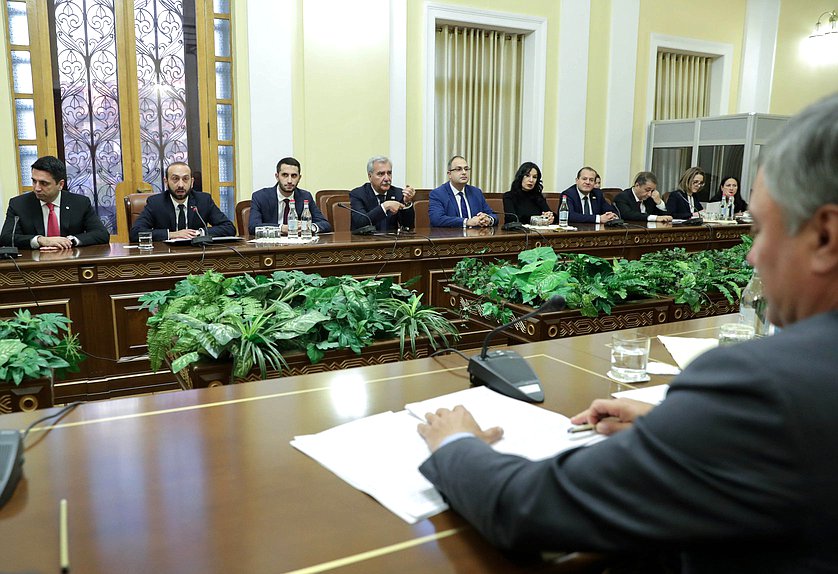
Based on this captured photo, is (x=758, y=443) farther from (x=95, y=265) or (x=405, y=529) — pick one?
(x=95, y=265)

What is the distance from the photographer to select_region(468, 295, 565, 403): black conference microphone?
138cm

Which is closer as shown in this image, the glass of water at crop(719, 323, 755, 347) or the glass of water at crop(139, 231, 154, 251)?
the glass of water at crop(719, 323, 755, 347)

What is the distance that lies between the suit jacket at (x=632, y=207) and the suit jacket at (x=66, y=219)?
466cm

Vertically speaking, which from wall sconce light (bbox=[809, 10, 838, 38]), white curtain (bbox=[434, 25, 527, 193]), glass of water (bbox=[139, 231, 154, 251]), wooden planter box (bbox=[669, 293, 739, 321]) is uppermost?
wall sconce light (bbox=[809, 10, 838, 38])

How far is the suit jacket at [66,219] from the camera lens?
4092mm

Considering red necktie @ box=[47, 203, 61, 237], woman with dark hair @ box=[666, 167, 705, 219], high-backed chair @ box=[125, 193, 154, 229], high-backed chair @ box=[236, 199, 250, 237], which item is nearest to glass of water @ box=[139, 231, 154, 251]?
red necktie @ box=[47, 203, 61, 237]

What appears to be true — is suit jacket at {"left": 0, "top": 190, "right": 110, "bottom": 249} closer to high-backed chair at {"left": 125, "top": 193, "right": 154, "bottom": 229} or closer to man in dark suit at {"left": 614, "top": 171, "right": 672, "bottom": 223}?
high-backed chair at {"left": 125, "top": 193, "right": 154, "bottom": 229}

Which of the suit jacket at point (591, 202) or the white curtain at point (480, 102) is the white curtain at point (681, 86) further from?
the suit jacket at point (591, 202)

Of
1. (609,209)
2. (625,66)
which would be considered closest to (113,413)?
(609,209)

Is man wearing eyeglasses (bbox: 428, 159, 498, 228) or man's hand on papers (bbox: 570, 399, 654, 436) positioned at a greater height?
man wearing eyeglasses (bbox: 428, 159, 498, 228)

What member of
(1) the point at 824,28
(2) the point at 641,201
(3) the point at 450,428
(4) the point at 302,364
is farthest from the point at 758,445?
(1) the point at 824,28

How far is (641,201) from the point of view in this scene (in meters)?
7.01

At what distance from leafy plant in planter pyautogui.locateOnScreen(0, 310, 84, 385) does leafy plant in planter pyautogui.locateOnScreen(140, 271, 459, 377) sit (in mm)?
318

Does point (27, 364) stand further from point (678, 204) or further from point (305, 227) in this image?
point (678, 204)
